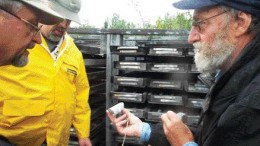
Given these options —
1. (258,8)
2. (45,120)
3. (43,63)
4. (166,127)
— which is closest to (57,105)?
(45,120)

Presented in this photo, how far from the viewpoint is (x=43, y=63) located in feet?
8.23

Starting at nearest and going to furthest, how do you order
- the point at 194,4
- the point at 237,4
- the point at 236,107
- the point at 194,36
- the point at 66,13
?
the point at 236,107 → the point at 237,4 → the point at 194,4 → the point at 194,36 → the point at 66,13

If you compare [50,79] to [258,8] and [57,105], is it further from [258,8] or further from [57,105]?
[258,8]

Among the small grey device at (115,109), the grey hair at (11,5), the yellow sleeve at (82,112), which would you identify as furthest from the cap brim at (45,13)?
the yellow sleeve at (82,112)

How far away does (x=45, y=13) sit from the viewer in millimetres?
1606

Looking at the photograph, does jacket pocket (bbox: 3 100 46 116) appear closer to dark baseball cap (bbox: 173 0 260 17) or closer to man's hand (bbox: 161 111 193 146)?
man's hand (bbox: 161 111 193 146)

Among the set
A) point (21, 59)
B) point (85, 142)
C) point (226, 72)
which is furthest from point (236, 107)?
point (85, 142)

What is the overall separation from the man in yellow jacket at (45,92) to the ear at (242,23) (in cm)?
151

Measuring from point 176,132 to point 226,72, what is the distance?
0.48 meters

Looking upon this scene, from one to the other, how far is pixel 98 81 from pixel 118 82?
68cm

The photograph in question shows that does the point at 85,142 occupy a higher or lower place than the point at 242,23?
lower

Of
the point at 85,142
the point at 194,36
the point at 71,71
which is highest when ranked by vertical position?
the point at 194,36

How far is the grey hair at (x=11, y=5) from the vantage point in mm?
1433

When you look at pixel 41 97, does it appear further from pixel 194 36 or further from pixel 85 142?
pixel 194 36
